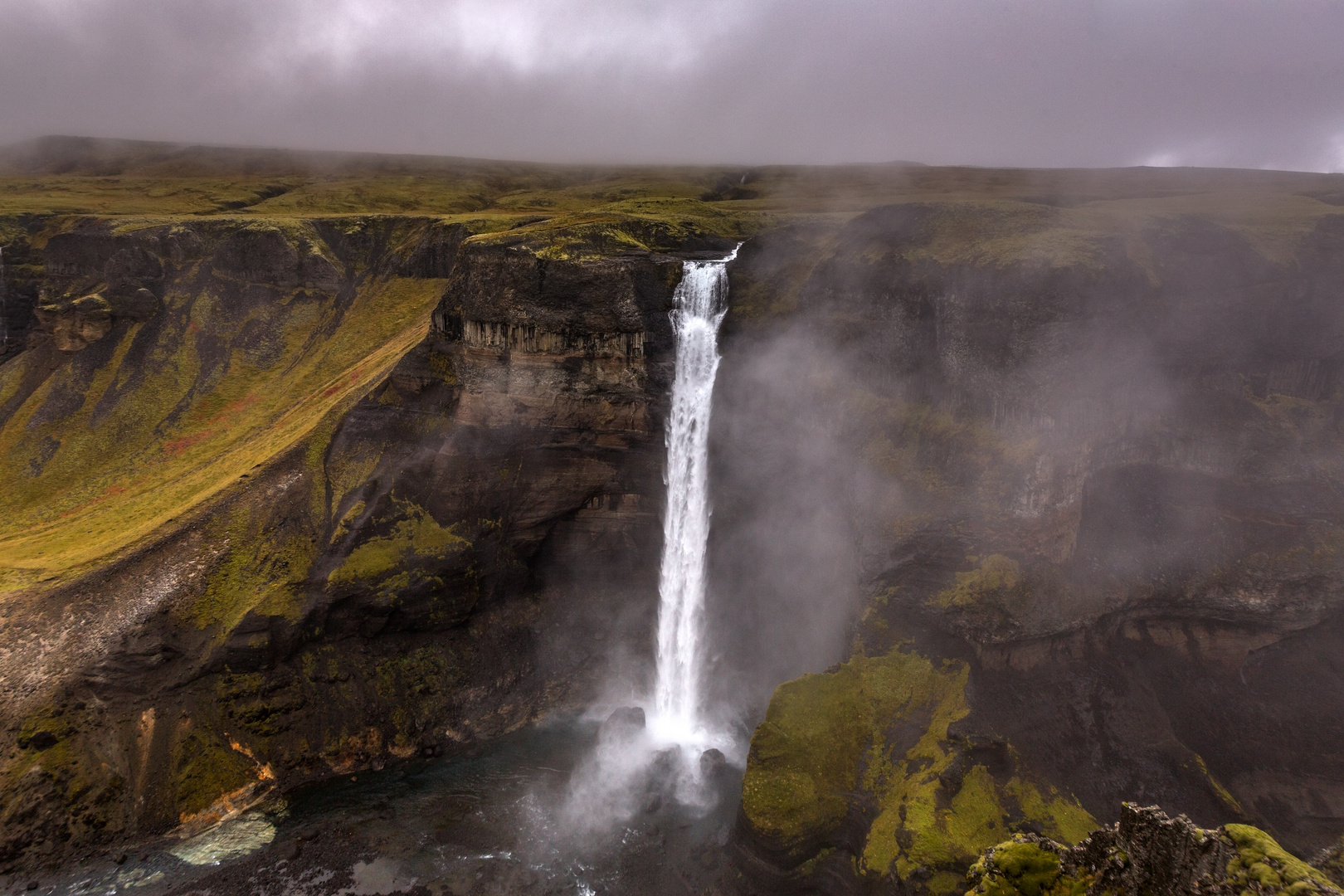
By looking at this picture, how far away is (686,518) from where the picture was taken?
3688cm

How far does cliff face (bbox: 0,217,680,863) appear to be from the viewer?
28.9 m

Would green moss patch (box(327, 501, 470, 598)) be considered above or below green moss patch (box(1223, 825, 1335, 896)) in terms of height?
below

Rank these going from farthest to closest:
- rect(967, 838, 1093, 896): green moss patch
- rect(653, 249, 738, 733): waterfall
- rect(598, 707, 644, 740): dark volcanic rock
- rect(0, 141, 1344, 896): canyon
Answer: rect(653, 249, 738, 733): waterfall, rect(598, 707, 644, 740): dark volcanic rock, rect(0, 141, 1344, 896): canyon, rect(967, 838, 1093, 896): green moss patch

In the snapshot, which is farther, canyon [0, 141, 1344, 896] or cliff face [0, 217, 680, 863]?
cliff face [0, 217, 680, 863]

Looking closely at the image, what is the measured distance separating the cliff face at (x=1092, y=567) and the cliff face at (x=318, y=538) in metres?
15.2

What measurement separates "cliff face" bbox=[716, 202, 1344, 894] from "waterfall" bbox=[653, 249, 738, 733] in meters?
8.55

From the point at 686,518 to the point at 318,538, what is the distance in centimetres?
2020

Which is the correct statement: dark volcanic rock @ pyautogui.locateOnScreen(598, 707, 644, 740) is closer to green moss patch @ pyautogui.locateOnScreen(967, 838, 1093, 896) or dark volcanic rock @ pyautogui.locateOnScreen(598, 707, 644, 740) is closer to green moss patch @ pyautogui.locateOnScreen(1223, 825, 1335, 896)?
green moss patch @ pyautogui.locateOnScreen(967, 838, 1093, 896)

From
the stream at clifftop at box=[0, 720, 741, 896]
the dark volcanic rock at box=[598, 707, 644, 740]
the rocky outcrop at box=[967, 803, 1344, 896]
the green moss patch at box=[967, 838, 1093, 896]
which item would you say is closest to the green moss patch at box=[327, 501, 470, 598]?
the stream at clifftop at box=[0, 720, 741, 896]

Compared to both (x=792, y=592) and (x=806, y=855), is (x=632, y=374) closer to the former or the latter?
(x=792, y=592)

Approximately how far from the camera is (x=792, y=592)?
115 ft

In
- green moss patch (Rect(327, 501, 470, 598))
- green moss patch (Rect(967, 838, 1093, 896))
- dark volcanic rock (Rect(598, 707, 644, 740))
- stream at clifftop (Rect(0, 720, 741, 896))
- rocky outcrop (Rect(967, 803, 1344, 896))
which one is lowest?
stream at clifftop (Rect(0, 720, 741, 896))

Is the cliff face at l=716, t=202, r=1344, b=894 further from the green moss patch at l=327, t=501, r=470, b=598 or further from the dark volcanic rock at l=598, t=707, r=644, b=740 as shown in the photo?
the green moss patch at l=327, t=501, r=470, b=598

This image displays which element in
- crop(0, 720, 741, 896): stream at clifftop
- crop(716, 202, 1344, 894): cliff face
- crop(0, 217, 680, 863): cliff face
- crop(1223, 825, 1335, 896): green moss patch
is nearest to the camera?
crop(1223, 825, 1335, 896): green moss patch
